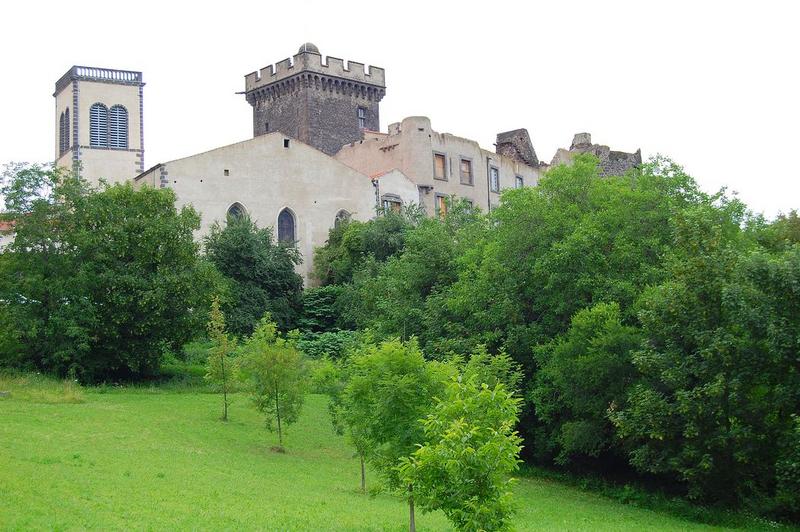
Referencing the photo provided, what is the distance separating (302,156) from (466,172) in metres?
15.3

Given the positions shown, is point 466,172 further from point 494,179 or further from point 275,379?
point 275,379

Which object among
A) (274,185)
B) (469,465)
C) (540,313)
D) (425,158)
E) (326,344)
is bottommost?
(469,465)

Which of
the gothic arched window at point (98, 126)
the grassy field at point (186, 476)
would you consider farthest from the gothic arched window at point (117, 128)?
the grassy field at point (186, 476)

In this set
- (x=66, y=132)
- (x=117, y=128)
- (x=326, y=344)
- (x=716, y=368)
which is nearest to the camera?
(x=716, y=368)

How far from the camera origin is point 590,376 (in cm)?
3316

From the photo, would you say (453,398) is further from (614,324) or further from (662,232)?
(662,232)

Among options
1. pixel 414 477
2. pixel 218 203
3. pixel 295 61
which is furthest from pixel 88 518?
pixel 295 61

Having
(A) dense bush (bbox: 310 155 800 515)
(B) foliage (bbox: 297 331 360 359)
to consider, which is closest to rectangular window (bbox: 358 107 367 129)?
(B) foliage (bbox: 297 331 360 359)

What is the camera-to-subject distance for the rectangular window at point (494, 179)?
7600cm

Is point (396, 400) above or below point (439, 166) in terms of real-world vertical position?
below

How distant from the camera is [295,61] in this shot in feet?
253

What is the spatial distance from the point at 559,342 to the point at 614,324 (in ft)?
8.47

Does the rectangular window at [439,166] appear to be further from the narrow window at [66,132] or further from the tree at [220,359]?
the tree at [220,359]

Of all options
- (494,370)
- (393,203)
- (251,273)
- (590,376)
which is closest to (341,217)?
(393,203)
